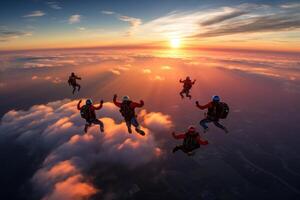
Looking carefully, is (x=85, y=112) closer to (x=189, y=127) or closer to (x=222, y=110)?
(x=189, y=127)

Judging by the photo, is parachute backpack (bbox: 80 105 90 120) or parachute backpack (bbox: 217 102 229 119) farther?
parachute backpack (bbox: 80 105 90 120)

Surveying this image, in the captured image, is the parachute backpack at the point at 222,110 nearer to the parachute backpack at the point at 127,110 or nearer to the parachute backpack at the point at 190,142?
the parachute backpack at the point at 190,142

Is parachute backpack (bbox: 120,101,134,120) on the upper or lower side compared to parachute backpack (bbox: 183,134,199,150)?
upper

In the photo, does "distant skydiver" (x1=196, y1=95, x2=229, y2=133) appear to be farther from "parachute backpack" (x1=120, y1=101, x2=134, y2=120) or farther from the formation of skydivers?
"parachute backpack" (x1=120, y1=101, x2=134, y2=120)

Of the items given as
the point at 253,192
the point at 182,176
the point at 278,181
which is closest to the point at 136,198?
the point at 182,176

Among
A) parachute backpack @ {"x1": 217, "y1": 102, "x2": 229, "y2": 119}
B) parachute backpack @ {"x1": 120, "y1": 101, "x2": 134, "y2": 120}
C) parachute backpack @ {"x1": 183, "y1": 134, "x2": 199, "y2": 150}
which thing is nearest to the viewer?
parachute backpack @ {"x1": 183, "y1": 134, "x2": 199, "y2": 150}

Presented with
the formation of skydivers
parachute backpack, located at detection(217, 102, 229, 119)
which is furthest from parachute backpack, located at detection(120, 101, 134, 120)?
parachute backpack, located at detection(217, 102, 229, 119)

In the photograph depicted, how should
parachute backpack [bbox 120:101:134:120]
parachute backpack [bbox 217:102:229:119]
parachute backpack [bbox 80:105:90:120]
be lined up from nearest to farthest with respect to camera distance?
1. parachute backpack [bbox 217:102:229:119]
2. parachute backpack [bbox 120:101:134:120]
3. parachute backpack [bbox 80:105:90:120]

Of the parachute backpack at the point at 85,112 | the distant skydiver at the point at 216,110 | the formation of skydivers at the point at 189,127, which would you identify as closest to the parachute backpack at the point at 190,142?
the formation of skydivers at the point at 189,127

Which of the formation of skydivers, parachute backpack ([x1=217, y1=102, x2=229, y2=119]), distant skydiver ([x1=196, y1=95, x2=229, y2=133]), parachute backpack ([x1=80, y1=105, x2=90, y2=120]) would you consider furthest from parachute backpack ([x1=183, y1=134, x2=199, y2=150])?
parachute backpack ([x1=80, y1=105, x2=90, y2=120])

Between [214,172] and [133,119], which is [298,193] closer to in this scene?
[214,172]

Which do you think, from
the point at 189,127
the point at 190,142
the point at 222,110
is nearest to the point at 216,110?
the point at 222,110
